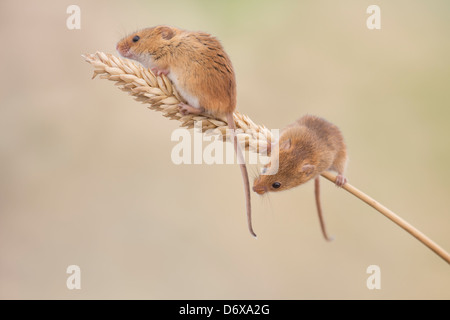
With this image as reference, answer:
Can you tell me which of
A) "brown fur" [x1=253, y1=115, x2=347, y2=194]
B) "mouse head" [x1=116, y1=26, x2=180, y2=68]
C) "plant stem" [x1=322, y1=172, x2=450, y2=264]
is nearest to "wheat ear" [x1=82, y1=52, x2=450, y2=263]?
"plant stem" [x1=322, y1=172, x2=450, y2=264]

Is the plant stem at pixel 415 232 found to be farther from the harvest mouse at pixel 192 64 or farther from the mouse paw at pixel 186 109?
the mouse paw at pixel 186 109

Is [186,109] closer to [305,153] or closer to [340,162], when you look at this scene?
[305,153]

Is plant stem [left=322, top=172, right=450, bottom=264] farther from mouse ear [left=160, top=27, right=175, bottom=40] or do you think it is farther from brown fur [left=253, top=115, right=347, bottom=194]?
mouse ear [left=160, top=27, right=175, bottom=40]

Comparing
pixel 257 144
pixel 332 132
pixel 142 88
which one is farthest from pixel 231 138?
pixel 332 132

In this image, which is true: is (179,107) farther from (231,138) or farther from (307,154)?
(307,154)

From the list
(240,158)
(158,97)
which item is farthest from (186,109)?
(240,158)

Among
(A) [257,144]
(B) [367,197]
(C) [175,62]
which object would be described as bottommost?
(B) [367,197]

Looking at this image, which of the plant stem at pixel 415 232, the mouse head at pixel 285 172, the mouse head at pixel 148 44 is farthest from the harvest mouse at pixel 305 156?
the mouse head at pixel 148 44
